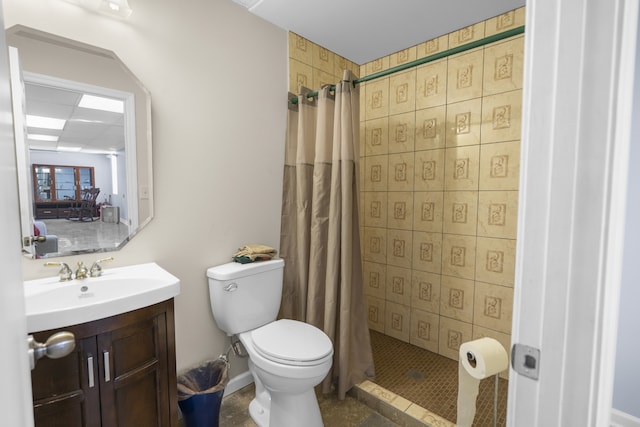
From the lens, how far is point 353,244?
6.11 feet

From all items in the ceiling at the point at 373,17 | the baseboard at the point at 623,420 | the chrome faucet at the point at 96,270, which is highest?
the ceiling at the point at 373,17

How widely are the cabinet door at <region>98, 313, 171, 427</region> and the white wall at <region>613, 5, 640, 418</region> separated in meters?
1.48

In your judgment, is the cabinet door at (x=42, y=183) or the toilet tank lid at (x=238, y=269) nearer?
the cabinet door at (x=42, y=183)

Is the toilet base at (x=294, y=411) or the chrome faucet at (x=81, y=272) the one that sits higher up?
the chrome faucet at (x=81, y=272)

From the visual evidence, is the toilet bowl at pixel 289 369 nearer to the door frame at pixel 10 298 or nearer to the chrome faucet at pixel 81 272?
the chrome faucet at pixel 81 272

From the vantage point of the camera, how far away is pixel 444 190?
2.20m

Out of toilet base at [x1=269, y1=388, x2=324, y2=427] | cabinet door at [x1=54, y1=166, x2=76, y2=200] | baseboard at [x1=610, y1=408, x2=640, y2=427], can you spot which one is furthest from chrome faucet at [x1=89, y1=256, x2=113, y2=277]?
baseboard at [x1=610, y1=408, x2=640, y2=427]

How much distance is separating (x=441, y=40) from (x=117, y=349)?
2567 mm

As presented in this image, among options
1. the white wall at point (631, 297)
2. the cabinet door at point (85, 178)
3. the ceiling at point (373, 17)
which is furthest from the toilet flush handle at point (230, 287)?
the ceiling at point (373, 17)

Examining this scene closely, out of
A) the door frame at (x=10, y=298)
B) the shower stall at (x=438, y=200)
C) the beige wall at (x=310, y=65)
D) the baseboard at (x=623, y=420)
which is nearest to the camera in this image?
the door frame at (x=10, y=298)

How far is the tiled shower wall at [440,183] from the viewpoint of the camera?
193 centimetres

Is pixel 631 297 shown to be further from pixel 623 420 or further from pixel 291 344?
pixel 291 344

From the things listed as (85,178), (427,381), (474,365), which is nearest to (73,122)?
(85,178)

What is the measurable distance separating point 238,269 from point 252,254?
0.15 m
